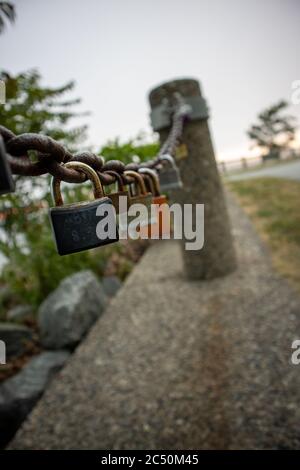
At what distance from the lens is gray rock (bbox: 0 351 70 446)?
2.36 metres

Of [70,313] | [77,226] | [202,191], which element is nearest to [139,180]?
[77,226]

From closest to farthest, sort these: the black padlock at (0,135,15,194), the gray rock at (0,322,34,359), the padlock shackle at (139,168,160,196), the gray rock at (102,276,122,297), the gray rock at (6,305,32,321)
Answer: the black padlock at (0,135,15,194) → the padlock shackle at (139,168,160,196) → the gray rock at (0,322,34,359) → the gray rock at (6,305,32,321) → the gray rock at (102,276,122,297)

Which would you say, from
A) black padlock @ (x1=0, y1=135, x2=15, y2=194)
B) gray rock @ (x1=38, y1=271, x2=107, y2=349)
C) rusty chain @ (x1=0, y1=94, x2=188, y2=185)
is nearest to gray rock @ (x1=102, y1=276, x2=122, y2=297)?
gray rock @ (x1=38, y1=271, x2=107, y2=349)

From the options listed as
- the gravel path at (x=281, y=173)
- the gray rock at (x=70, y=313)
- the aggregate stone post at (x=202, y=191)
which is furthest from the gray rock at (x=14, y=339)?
the gravel path at (x=281, y=173)

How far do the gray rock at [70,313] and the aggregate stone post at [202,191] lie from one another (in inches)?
50.7

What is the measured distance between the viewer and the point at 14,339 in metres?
3.50

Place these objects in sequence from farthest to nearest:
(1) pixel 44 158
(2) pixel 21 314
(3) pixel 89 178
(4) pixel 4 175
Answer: (2) pixel 21 314 → (3) pixel 89 178 → (1) pixel 44 158 → (4) pixel 4 175

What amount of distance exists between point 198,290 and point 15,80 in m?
3.00

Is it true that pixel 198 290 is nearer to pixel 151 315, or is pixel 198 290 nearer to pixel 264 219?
pixel 151 315

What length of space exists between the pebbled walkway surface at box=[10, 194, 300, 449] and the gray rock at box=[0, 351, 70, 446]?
117 millimetres

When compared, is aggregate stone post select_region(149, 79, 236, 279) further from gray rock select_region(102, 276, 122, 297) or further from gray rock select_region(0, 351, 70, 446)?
gray rock select_region(0, 351, 70, 446)

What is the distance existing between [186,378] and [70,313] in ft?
4.75

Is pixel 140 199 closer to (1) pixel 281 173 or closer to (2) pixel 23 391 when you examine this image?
(2) pixel 23 391
